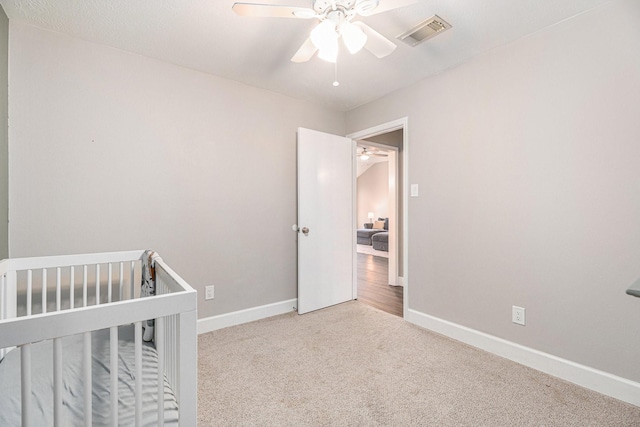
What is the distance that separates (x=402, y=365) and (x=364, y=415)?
585 mm

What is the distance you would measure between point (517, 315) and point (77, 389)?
2506 mm

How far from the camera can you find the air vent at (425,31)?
71.1 inches

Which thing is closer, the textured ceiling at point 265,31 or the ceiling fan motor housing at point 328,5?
the ceiling fan motor housing at point 328,5

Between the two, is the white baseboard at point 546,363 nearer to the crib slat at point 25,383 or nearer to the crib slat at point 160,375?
the crib slat at point 160,375

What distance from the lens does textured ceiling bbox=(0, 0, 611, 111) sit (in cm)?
170

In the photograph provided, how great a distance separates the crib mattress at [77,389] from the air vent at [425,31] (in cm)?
235

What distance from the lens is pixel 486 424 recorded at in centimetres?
146

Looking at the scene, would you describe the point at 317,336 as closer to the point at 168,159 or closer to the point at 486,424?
the point at 486,424

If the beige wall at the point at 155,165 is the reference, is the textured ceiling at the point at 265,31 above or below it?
above

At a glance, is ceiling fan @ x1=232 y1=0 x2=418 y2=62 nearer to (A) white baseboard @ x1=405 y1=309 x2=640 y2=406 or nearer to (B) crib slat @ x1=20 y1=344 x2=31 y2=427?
(B) crib slat @ x1=20 y1=344 x2=31 y2=427

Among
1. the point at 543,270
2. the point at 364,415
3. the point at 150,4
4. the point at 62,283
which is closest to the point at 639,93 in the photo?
the point at 543,270

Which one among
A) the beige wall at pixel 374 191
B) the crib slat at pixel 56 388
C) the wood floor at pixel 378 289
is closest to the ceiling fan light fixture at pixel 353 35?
the crib slat at pixel 56 388

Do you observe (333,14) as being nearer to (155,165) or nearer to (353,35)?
(353,35)

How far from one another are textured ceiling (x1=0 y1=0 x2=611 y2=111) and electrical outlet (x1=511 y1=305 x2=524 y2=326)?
1901 millimetres
